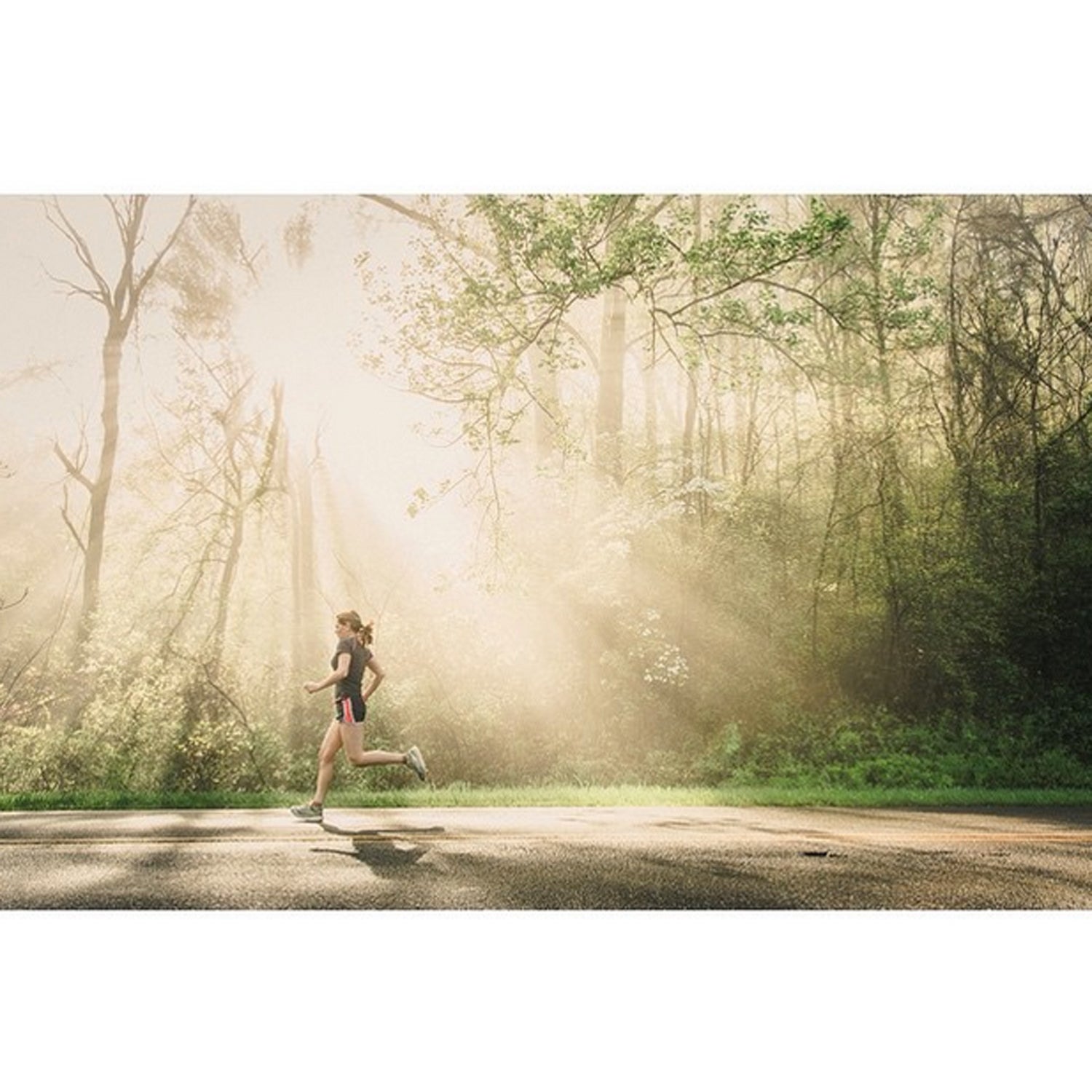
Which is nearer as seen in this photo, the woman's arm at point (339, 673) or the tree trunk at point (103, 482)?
the woman's arm at point (339, 673)

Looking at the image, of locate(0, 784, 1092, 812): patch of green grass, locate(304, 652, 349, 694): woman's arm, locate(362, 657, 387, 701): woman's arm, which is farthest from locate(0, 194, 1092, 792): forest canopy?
locate(304, 652, 349, 694): woman's arm

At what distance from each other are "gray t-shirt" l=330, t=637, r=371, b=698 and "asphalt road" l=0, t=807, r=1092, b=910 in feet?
2.78

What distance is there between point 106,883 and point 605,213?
5.51 meters

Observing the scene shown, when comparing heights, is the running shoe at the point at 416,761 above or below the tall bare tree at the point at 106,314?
below

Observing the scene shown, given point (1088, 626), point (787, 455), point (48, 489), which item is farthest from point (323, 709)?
point (1088, 626)

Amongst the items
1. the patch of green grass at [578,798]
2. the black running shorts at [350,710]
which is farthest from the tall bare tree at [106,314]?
the black running shorts at [350,710]

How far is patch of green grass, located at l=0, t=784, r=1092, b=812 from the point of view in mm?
7176

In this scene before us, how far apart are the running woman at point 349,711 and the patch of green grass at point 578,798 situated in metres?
0.28

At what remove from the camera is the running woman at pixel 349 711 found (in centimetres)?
668

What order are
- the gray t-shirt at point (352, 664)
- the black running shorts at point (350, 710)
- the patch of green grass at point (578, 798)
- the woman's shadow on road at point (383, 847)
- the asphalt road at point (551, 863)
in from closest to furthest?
the asphalt road at point (551, 863)
the woman's shadow on road at point (383, 847)
the black running shorts at point (350, 710)
the gray t-shirt at point (352, 664)
the patch of green grass at point (578, 798)

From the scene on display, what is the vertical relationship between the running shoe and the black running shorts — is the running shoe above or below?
below

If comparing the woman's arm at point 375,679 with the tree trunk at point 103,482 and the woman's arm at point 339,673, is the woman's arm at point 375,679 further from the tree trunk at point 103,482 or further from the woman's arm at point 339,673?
the tree trunk at point 103,482

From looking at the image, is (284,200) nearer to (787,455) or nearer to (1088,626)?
(787,455)

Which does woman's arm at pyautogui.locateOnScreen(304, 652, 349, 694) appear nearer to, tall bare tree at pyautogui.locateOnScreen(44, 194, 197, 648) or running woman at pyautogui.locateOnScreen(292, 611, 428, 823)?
running woman at pyautogui.locateOnScreen(292, 611, 428, 823)
